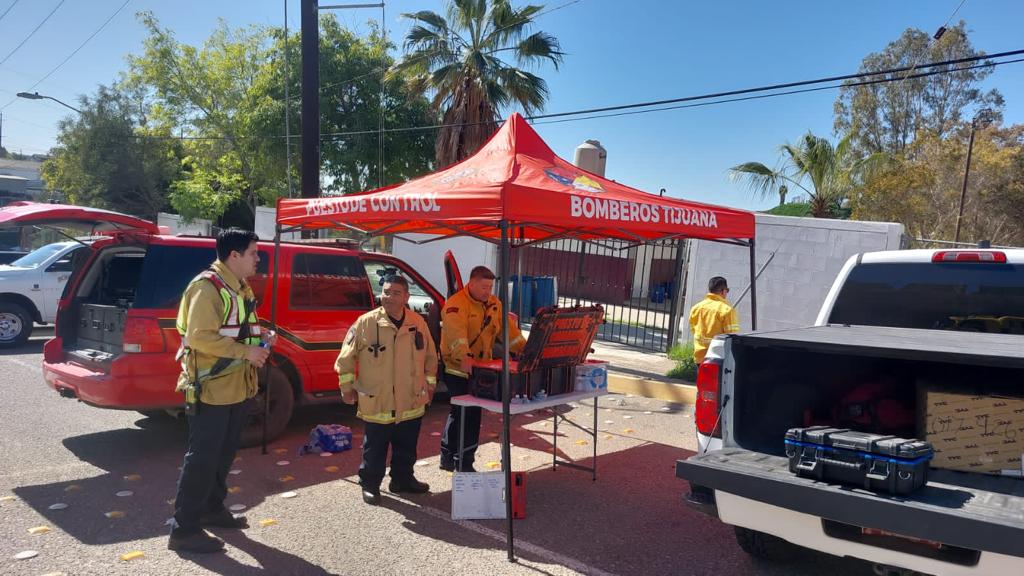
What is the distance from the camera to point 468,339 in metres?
5.79

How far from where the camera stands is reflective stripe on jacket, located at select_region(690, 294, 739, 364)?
7.07 metres

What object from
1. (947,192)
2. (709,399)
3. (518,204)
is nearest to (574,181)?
(518,204)

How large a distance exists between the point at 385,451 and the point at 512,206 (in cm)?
208

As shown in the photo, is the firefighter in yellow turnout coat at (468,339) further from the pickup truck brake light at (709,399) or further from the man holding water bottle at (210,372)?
the pickup truck brake light at (709,399)

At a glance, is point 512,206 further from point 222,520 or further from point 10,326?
point 10,326

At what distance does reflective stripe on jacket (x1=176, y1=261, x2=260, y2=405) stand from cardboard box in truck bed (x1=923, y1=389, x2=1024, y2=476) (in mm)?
3764

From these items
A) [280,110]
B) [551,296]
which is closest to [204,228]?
[280,110]

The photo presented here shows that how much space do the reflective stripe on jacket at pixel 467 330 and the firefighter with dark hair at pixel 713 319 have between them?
2.14 m

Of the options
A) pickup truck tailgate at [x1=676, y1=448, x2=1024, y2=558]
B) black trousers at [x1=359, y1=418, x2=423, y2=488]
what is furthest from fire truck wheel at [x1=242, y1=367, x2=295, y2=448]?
pickup truck tailgate at [x1=676, y1=448, x2=1024, y2=558]

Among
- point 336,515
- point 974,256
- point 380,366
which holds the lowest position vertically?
point 336,515

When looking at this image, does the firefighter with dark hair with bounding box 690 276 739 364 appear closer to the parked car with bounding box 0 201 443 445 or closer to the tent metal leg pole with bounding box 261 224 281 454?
the parked car with bounding box 0 201 443 445

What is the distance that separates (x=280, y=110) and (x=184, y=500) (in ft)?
64.5

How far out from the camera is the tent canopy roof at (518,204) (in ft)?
14.8

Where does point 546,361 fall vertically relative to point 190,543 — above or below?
above
